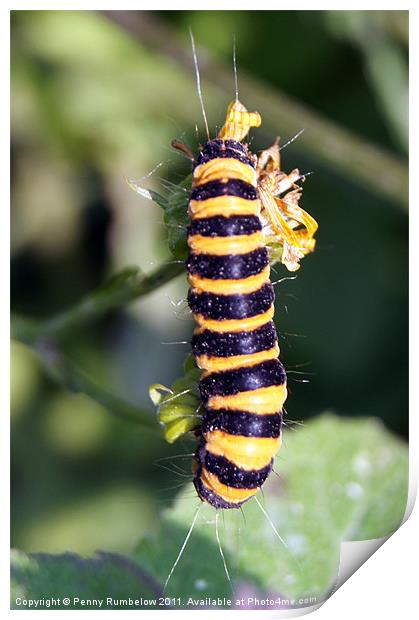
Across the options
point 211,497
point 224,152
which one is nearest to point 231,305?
point 224,152

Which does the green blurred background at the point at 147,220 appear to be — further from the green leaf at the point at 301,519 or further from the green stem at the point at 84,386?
the green stem at the point at 84,386

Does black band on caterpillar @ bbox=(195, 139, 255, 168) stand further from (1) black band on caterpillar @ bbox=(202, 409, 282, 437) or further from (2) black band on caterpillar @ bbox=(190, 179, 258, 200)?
(1) black band on caterpillar @ bbox=(202, 409, 282, 437)

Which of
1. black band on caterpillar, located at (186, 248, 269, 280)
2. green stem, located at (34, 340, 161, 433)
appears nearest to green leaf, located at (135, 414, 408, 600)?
green stem, located at (34, 340, 161, 433)

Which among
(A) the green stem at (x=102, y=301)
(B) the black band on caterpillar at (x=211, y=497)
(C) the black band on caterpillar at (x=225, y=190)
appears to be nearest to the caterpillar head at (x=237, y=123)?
(C) the black band on caterpillar at (x=225, y=190)

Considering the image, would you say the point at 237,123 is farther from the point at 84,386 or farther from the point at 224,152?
the point at 84,386

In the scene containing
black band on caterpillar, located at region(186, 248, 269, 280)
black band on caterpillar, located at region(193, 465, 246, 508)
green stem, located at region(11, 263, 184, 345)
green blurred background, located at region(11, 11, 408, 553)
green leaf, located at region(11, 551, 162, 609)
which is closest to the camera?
black band on caterpillar, located at region(186, 248, 269, 280)
